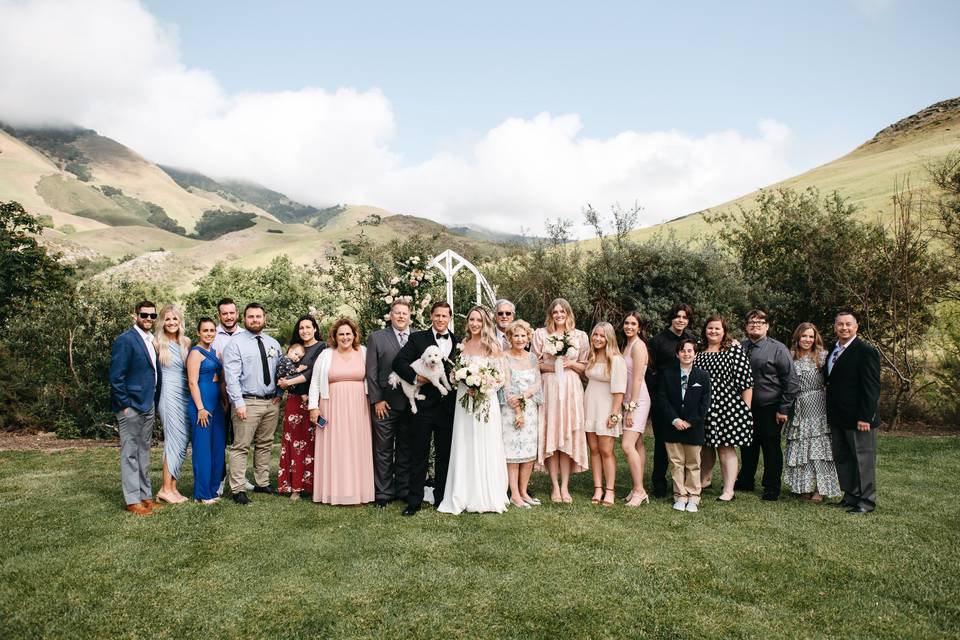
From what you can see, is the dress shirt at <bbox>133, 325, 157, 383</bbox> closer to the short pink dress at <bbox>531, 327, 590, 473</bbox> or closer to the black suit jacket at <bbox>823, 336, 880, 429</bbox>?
the short pink dress at <bbox>531, 327, 590, 473</bbox>

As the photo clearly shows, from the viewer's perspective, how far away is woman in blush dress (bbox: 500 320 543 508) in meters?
6.40

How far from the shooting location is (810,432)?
6.80 meters

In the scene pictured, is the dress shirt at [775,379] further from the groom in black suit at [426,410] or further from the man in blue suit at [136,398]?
the man in blue suit at [136,398]

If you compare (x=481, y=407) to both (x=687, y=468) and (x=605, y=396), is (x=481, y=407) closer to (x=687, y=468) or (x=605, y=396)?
(x=605, y=396)

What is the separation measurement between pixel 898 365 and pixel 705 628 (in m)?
12.7

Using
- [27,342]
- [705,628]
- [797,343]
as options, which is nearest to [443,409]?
[705,628]

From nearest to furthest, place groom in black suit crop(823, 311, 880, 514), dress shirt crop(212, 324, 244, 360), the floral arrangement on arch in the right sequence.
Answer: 1. groom in black suit crop(823, 311, 880, 514)
2. dress shirt crop(212, 324, 244, 360)
3. the floral arrangement on arch

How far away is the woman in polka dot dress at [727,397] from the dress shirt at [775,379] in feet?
0.49

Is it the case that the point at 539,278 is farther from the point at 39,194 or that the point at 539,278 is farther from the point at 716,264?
the point at 39,194

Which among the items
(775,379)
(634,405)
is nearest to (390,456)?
(634,405)

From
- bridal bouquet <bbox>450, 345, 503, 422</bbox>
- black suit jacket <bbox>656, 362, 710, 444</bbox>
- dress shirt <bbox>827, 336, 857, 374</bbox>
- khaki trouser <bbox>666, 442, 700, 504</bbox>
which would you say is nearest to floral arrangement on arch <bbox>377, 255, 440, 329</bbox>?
bridal bouquet <bbox>450, 345, 503, 422</bbox>

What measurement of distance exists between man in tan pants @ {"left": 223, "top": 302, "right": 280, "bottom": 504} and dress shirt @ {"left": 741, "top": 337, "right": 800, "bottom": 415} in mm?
5557

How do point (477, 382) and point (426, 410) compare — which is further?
point (426, 410)

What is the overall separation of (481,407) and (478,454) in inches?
19.7
